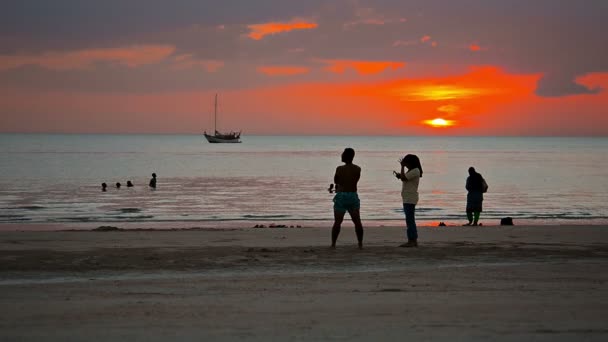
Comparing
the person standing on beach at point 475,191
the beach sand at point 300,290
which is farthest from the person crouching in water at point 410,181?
the person standing on beach at point 475,191

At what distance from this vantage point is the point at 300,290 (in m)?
9.88

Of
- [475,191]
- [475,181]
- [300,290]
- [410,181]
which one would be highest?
[410,181]

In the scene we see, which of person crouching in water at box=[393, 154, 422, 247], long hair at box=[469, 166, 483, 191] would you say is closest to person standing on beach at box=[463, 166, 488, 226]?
long hair at box=[469, 166, 483, 191]

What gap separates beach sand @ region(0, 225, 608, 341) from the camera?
7.70 metres

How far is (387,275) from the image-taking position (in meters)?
11.2

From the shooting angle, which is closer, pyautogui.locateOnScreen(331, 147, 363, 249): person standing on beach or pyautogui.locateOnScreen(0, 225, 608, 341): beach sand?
pyautogui.locateOnScreen(0, 225, 608, 341): beach sand

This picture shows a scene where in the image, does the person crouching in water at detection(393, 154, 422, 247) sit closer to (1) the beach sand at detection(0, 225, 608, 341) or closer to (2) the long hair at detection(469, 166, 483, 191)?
(1) the beach sand at detection(0, 225, 608, 341)

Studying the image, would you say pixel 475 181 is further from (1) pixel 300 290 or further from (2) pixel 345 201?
(1) pixel 300 290

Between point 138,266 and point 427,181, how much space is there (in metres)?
49.8

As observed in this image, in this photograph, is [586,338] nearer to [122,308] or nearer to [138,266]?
[122,308]

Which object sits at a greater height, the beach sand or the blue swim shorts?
the blue swim shorts

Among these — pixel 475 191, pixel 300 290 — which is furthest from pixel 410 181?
pixel 475 191

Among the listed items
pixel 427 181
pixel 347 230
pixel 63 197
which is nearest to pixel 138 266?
pixel 347 230

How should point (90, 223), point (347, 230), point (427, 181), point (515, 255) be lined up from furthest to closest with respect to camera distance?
point (427, 181)
point (90, 223)
point (347, 230)
point (515, 255)
